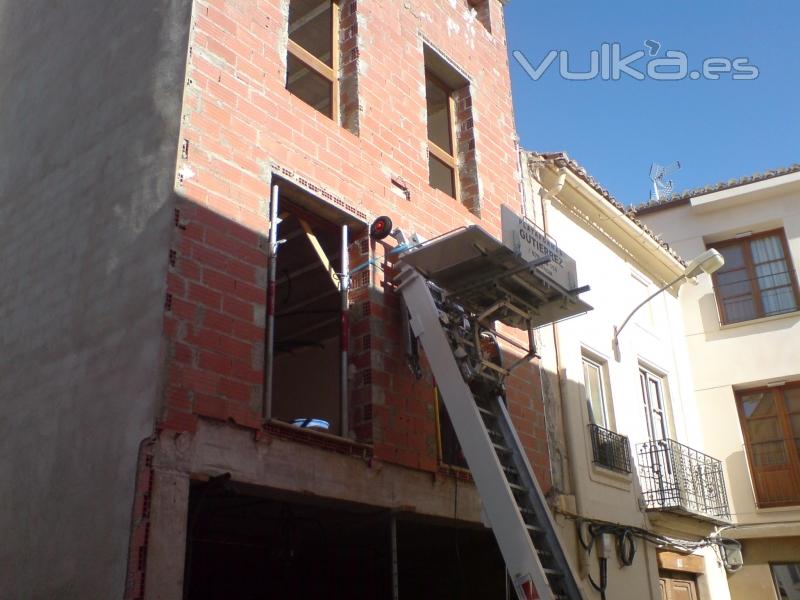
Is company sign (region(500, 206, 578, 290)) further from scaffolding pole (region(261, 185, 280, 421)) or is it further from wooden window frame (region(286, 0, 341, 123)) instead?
wooden window frame (region(286, 0, 341, 123))

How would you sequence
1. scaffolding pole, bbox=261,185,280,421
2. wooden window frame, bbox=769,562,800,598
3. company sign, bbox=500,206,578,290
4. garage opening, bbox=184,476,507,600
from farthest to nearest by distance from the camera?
wooden window frame, bbox=769,562,800,598 → garage opening, bbox=184,476,507,600 → company sign, bbox=500,206,578,290 → scaffolding pole, bbox=261,185,280,421

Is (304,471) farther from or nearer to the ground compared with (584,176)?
nearer to the ground

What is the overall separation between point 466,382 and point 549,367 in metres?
4.62

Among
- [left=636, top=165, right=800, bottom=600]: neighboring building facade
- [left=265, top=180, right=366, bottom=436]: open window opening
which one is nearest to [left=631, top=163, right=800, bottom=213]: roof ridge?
[left=636, top=165, right=800, bottom=600]: neighboring building facade

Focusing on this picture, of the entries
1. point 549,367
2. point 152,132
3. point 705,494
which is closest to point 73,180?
point 152,132

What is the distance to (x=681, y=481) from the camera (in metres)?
13.7

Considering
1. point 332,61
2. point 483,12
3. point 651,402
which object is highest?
point 483,12

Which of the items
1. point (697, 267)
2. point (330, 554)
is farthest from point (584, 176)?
point (330, 554)

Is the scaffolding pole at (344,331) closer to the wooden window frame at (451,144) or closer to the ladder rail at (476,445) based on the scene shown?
the ladder rail at (476,445)

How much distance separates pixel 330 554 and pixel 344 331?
386 cm

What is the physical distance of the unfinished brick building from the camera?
6.31m

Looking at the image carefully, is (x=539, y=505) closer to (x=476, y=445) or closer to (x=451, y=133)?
(x=476, y=445)

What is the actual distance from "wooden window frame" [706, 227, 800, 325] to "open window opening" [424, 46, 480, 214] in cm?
816

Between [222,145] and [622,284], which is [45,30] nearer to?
[222,145]
